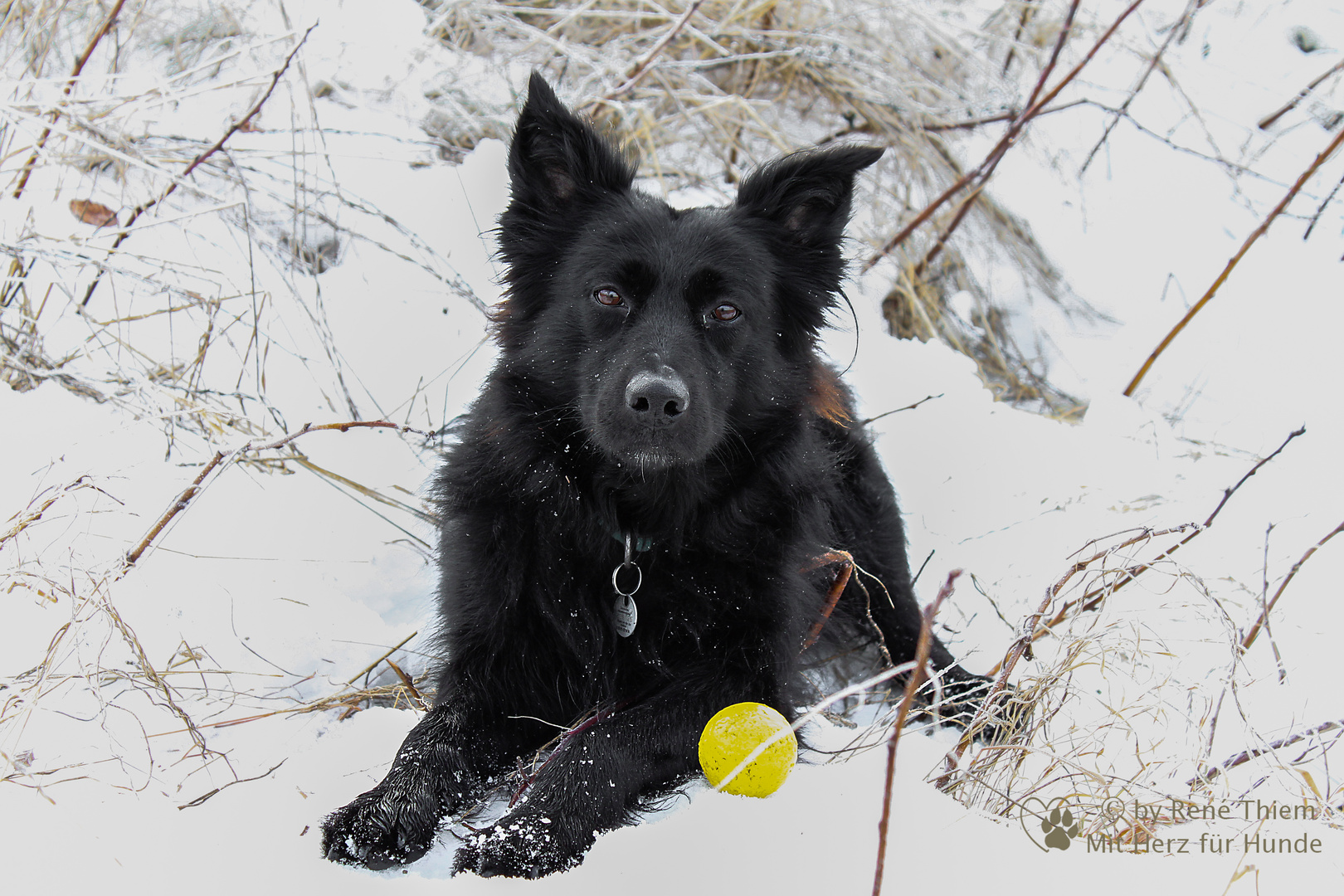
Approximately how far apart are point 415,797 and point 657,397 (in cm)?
112

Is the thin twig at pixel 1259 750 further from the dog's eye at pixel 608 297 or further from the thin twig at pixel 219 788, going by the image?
the thin twig at pixel 219 788

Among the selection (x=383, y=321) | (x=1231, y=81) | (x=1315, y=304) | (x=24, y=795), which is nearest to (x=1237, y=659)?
(x=24, y=795)

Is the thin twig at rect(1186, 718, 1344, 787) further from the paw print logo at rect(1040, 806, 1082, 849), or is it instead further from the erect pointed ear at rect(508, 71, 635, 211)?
the erect pointed ear at rect(508, 71, 635, 211)

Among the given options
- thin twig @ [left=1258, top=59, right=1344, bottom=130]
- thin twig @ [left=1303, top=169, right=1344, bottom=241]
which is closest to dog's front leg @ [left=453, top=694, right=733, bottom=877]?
thin twig @ [left=1303, top=169, right=1344, bottom=241]

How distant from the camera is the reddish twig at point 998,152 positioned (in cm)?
397

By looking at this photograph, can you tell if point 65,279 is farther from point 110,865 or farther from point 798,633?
point 798,633

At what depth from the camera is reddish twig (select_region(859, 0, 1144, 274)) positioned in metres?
3.97

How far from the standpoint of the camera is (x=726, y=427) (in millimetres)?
2674

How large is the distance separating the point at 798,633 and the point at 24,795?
1882 mm

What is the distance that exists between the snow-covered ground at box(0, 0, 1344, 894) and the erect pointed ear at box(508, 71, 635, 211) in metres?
0.66

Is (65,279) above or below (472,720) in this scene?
above

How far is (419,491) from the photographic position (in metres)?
3.33

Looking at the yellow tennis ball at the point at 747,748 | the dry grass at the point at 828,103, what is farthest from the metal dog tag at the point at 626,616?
the dry grass at the point at 828,103

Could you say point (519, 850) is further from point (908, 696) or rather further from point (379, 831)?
point (908, 696)
